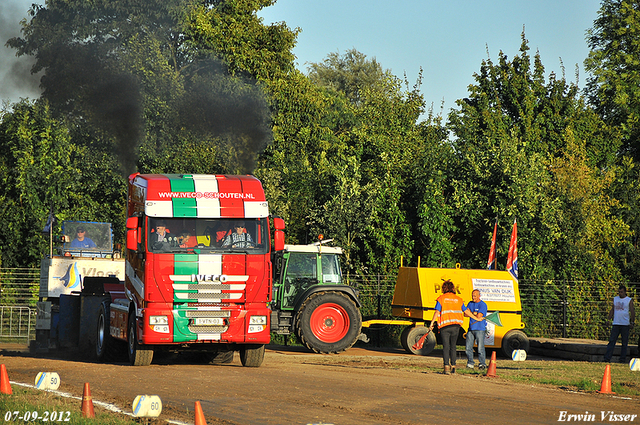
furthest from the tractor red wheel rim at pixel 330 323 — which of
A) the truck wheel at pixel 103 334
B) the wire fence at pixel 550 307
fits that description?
the wire fence at pixel 550 307

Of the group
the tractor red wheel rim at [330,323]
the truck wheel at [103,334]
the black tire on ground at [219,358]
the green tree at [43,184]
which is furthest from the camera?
the green tree at [43,184]

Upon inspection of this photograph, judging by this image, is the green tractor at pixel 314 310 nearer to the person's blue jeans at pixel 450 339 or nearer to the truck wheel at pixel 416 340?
the truck wheel at pixel 416 340

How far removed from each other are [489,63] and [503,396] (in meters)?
29.1

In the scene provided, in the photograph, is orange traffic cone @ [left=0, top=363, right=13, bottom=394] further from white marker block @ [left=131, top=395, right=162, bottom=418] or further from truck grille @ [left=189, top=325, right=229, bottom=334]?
truck grille @ [left=189, top=325, right=229, bottom=334]

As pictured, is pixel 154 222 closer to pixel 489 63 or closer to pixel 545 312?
pixel 545 312

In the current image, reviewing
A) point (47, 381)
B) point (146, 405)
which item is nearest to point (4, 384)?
point (47, 381)

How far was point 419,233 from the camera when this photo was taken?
30.5 meters

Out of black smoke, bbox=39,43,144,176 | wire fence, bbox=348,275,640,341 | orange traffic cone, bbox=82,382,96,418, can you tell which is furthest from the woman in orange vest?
black smoke, bbox=39,43,144,176

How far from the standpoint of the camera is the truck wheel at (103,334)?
16.9 meters

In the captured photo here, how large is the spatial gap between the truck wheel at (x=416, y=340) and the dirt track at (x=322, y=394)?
475cm

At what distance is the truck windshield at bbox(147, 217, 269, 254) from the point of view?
1454 cm

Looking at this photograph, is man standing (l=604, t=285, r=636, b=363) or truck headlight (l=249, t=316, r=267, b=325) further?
man standing (l=604, t=285, r=636, b=363)

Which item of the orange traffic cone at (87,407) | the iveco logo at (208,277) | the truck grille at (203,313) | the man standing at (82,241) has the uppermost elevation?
the man standing at (82,241)

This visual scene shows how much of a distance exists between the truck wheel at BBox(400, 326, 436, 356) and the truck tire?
95.2 inches
